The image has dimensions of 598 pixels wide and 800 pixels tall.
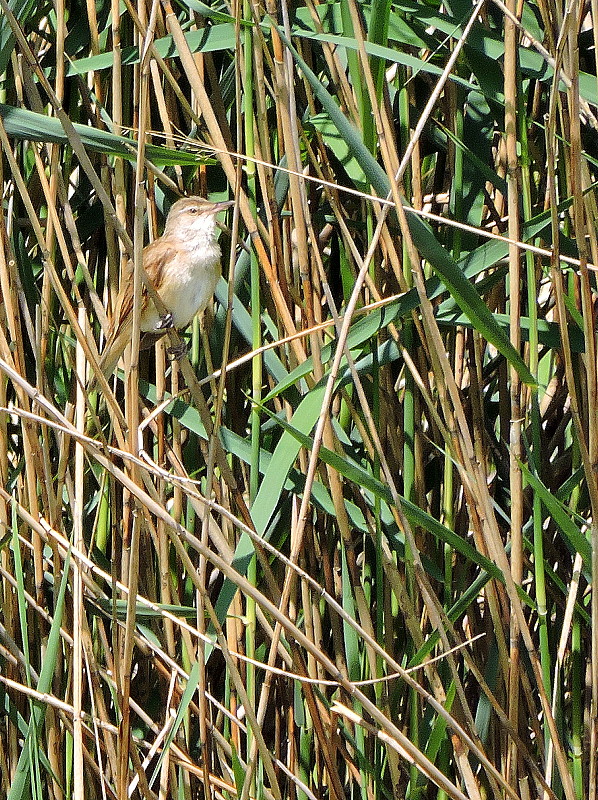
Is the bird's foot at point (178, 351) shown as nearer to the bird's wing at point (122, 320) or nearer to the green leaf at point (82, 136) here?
the bird's wing at point (122, 320)

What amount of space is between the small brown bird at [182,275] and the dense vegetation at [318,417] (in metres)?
0.06

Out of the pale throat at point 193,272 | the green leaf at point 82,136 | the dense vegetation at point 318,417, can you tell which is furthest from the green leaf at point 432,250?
the pale throat at point 193,272

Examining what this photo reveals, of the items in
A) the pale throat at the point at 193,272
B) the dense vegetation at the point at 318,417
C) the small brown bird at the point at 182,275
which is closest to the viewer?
the dense vegetation at the point at 318,417

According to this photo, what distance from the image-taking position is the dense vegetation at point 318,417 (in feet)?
4.99

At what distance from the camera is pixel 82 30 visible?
1996 mm

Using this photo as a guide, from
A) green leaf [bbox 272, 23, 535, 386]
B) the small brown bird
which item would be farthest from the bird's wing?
green leaf [bbox 272, 23, 535, 386]

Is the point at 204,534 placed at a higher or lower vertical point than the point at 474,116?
lower

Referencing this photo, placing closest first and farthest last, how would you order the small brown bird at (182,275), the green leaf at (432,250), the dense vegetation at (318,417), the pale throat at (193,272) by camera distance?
the green leaf at (432,250) → the dense vegetation at (318,417) → the small brown bird at (182,275) → the pale throat at (193,272)

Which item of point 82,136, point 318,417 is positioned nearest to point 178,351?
point 318,417

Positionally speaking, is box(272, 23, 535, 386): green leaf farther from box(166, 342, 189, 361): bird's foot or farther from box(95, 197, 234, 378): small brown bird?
box(95, 197, 234, 378): small brown bird

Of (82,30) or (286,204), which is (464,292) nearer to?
(286,204)

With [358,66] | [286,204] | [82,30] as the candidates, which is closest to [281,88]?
[358,66]

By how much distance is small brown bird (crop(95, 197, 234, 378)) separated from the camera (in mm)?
1979

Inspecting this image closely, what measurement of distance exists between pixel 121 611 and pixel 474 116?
119 centimetres
